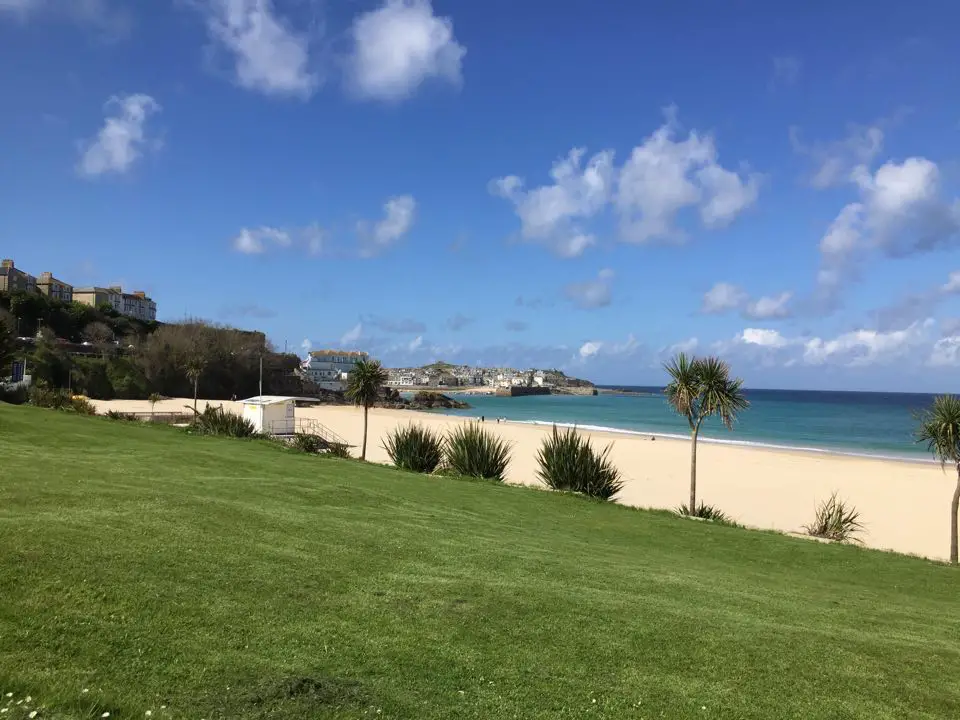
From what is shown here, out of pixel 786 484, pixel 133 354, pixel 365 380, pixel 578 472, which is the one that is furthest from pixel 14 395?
pixel 133 354

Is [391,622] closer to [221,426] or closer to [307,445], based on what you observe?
[307,445]

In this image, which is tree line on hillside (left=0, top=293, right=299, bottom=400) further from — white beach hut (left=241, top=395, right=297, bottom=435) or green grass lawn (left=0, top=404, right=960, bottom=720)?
green grass lawn (left=0, top=404, right=960, bottom=720)

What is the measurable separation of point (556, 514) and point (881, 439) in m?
62.1

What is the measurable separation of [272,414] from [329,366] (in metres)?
126

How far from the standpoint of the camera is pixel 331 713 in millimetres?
3859

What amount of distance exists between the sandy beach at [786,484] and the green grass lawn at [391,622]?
14234mm

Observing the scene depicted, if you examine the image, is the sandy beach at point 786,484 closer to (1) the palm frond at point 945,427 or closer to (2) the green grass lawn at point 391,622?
(1) the palm frond at point 945,427

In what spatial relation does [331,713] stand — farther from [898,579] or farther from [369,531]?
[898,579]

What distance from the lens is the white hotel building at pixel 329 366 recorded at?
136m

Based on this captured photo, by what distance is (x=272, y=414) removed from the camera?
114ft

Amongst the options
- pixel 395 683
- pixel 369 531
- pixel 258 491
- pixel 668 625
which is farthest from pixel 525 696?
pixel 258 491

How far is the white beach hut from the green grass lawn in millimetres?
24247

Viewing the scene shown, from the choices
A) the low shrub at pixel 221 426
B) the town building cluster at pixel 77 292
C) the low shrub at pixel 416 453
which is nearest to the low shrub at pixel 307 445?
the low shrub at pixel 221 426

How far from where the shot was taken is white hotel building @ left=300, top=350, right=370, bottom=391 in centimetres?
13564
